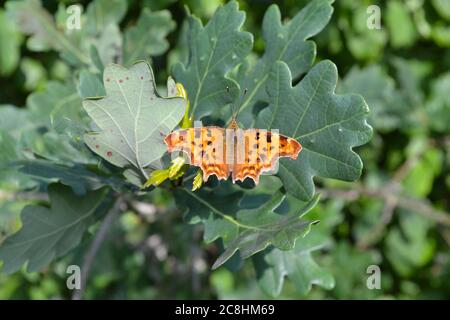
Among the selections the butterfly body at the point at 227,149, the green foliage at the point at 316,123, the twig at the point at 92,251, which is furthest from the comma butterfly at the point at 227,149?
the twig at the point at 92,251

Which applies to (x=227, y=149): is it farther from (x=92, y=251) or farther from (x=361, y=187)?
(x=361, y=187)

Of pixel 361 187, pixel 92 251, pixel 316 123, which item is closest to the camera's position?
pixel 316 123

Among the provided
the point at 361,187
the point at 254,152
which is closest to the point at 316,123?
the point at 254,152

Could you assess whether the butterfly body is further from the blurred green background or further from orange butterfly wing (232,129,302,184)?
the blurred green background

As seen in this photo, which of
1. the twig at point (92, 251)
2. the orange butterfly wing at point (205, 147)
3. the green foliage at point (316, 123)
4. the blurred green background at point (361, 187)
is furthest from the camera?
the blurred green background at point (361, 187)

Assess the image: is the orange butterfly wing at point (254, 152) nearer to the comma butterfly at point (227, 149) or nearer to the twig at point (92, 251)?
the comma butterfly at point (227, 149)

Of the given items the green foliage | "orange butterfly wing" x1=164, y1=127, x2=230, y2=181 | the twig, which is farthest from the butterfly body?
the twig
